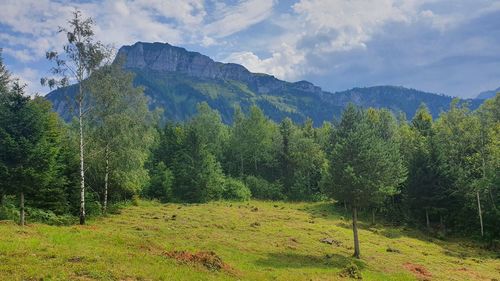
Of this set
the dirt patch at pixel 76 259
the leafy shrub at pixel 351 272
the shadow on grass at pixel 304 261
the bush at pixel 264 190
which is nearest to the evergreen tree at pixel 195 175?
the bush at pixel 264 190

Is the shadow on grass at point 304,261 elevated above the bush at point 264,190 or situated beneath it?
situated beneath

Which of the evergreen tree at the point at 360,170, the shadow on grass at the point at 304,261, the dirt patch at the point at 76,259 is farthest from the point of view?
the evergreen tree at the point at 360,170

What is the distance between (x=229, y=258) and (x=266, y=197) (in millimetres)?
61056

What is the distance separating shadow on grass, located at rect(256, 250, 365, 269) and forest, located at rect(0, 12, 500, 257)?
124 inches

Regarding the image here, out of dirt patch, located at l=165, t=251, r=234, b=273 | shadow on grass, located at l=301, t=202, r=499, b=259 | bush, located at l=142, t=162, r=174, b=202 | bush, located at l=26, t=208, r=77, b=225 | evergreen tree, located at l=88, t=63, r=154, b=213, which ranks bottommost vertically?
shadow on grass, located at l=301, t=202, r=499, b=259

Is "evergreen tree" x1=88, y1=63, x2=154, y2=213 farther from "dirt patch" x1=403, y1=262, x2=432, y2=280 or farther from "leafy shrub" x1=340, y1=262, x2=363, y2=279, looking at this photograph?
"dirt patch" x1=403, y1=262, x2=432, y2=280

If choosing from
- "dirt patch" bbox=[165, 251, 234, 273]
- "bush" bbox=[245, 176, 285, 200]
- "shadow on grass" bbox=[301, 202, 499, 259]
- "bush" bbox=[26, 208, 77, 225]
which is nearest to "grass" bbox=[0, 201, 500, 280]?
"dirt patch" bbox=[165, 251, 234, 273]

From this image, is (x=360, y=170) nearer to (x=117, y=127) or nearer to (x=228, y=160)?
(x=117, y=127)

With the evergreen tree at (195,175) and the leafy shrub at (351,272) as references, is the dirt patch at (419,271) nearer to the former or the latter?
the leafy shrub at (351,272)

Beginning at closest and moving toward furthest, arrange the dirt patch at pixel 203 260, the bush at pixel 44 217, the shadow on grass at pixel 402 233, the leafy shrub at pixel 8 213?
the dirt patch at pixel 203 260, the leafy shrub at pixel 8 213, the bush at pixel 44 217, the shadow on grass at pixel 402 233

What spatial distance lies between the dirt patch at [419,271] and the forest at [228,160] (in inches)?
187

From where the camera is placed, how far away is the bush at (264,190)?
9116 cm

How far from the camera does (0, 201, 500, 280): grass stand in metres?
21.2

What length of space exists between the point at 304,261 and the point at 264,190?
57.8 m
